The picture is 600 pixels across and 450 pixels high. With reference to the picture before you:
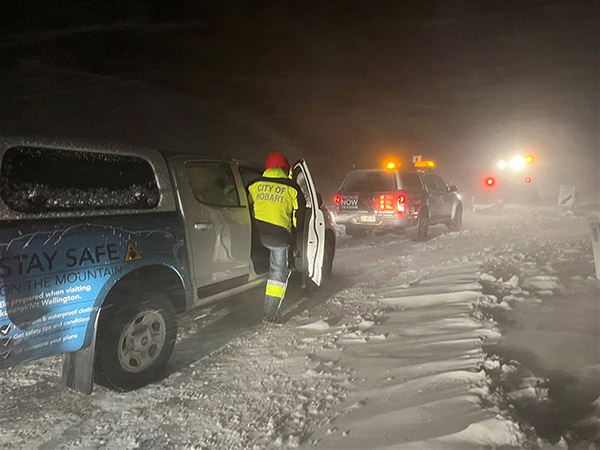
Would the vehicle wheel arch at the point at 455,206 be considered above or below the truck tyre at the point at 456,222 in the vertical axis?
above

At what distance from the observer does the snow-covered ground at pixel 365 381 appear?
2.83 m

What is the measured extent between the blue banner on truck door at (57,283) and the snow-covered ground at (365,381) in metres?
0.62

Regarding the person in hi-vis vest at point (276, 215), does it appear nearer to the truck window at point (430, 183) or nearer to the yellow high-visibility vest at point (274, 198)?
the yellow high-visibility vest at point (274, 198)

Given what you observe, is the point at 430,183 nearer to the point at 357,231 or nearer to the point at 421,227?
the point at 421,227

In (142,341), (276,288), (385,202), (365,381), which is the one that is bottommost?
(365,381)

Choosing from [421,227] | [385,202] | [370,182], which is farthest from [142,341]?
[421,227]

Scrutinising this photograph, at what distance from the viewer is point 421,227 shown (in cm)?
1120

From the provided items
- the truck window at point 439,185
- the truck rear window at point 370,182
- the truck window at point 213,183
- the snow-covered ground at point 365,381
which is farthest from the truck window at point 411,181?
the truck window at point 213,183

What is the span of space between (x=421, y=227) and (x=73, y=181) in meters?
9.04

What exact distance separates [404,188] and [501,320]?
635cm

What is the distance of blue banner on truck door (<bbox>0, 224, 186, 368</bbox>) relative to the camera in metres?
2.77

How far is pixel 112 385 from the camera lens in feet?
11.3

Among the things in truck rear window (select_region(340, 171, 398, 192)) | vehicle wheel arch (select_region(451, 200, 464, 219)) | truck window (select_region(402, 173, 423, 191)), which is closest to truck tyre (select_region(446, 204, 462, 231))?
vehicle wheel arch (select_region(451, 200, 464, 219))

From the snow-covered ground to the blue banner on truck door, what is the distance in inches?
24.6
